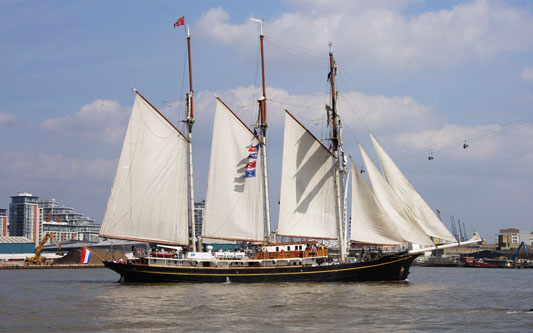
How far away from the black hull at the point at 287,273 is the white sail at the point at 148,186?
495 centimetres

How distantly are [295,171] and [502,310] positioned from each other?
29913mm

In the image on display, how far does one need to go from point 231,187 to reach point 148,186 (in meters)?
9.31

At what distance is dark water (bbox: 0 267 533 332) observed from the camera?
40219mm

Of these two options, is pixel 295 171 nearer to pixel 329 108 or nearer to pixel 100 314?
pixel 329 108

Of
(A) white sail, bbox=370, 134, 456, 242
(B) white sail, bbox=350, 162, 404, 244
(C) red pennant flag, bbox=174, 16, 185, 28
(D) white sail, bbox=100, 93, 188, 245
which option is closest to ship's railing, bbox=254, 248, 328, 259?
(B) white sail, bbox=350, 162, 404, 244

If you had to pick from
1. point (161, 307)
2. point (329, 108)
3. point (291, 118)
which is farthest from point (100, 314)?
point (329, 108)

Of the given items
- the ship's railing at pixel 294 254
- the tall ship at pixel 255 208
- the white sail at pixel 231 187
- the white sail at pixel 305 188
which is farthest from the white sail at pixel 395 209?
the white sail at pixel 231 187

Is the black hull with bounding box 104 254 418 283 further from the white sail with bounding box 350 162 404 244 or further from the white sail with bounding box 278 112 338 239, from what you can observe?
the white sail with bounding box 278 112 338 239

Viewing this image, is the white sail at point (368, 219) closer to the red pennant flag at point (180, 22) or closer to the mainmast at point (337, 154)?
the mainmast at point (337, 154)

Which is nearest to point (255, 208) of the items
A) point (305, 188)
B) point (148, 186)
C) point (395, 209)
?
point (305, 188)

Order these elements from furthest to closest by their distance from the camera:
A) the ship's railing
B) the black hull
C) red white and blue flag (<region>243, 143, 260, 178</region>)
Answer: red white and blue flag (<region>243, 143, 260, 178</region>)
the ship's railing
the black hull

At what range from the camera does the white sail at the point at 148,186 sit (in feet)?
235

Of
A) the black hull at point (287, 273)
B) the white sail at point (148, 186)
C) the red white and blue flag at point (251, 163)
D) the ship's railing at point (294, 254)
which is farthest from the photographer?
the red white and blue flag at point (251, 163)

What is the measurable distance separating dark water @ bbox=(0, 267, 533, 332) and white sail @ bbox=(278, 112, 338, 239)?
7500 mm
